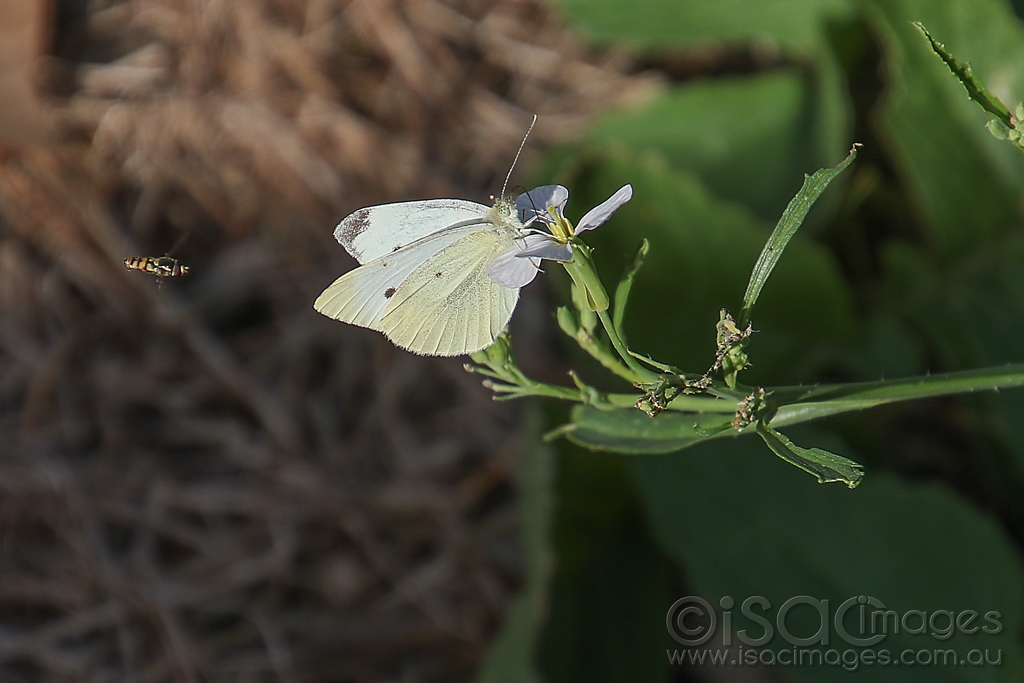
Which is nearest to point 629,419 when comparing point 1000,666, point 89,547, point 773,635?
point 773,635

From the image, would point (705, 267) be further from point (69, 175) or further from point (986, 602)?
point (69, 175)

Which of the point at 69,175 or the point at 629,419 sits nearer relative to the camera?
the point at 629,419

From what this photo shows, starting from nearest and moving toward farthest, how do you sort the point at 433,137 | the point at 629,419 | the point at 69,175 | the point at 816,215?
the point at 629,419 < the point at 816,215 < the point at 69,175 < the point at 433,137

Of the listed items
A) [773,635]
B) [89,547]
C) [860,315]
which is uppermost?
[860,315]

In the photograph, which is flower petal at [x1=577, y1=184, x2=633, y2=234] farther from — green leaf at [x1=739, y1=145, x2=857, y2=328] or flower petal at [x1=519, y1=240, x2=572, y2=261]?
green leaf at [x1=739, y1=145, x2=857, y2=328]

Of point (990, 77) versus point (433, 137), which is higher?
point (990, 77)

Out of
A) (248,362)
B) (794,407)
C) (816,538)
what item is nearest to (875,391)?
(794,407)
